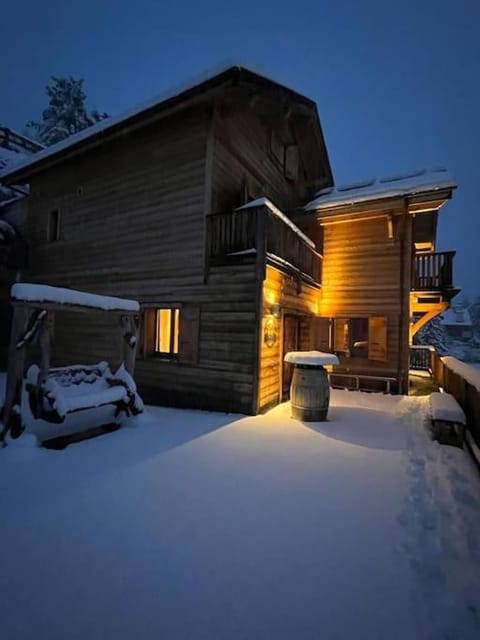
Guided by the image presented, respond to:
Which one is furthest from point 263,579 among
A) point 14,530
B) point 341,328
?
point 341,328

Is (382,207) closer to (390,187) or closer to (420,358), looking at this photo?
(390,187)

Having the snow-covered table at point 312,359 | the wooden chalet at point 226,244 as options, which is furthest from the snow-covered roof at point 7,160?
the snow-covered table at point 312,359

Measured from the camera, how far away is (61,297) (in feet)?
16.2

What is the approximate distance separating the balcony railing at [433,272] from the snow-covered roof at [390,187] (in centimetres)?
283

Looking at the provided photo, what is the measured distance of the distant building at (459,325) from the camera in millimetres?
46375

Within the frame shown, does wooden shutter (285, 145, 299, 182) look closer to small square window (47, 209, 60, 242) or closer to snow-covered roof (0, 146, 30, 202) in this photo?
small square window (47, 209, 60, 242)

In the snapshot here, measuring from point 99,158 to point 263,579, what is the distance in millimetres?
10778

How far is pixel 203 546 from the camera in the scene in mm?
2635

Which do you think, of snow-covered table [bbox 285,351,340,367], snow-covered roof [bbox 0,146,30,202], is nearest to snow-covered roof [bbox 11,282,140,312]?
snow-covered table [bbox 285,351,340,367]

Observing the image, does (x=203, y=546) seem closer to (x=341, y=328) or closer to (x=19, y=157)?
(x=341, y=328)

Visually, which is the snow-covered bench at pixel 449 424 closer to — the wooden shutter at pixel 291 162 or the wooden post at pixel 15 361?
the wooden post at pixel 15 361

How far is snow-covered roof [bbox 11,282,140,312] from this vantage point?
451 cm

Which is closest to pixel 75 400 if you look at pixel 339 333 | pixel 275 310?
pixel 275 310

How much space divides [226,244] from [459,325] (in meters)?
51.2
